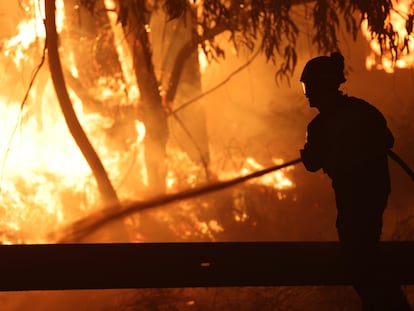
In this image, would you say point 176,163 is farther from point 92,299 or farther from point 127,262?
point 127,262

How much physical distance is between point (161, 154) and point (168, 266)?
12.6ft

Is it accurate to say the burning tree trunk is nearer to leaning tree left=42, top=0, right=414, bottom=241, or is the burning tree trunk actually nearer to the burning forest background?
the burning forest background

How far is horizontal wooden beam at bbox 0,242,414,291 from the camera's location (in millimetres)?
2377

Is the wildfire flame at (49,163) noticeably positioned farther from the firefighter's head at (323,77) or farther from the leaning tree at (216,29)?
the firefighter's head at (323,77)

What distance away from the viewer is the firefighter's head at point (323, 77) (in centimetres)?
236

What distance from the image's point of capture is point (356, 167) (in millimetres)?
2311

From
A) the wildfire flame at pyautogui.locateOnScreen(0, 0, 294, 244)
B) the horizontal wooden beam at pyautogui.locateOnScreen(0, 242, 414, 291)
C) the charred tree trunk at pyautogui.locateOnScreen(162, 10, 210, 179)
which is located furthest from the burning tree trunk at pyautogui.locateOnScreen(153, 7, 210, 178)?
the horizontal wooden beam at pyautogui.locateOnScreen(0, 242, 414, 291)

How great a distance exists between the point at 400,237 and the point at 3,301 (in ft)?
14.2

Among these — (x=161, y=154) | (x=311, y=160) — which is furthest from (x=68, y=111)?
(x=311, y=160)

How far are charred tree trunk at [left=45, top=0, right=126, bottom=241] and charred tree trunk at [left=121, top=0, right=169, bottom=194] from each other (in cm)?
68

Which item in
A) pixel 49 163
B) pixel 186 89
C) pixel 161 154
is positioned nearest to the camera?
pixel 161 154

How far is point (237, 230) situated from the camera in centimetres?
711

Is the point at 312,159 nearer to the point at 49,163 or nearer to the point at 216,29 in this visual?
the point at 216,29

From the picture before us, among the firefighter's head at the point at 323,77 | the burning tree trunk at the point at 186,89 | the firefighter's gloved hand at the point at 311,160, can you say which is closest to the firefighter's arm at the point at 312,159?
the firefighter's gloved hand at the point at 311,160
